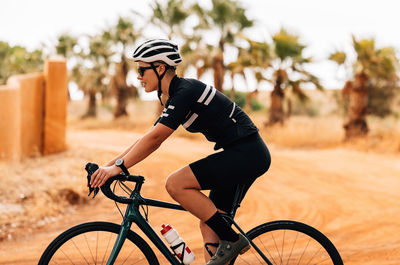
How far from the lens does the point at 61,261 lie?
12.5ft

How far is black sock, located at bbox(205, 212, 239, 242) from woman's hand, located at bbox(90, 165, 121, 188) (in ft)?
2.29

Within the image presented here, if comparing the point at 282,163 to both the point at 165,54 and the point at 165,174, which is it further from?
the point at 165,54

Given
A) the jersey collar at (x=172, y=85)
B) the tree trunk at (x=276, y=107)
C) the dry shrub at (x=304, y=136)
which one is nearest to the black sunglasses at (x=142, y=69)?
the jersey collar at (x=172, y=85)

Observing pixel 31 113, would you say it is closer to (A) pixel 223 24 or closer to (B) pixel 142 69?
(B) pixel 142 69

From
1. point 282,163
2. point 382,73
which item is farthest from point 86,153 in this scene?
point 382,73

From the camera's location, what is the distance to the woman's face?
3.49 metres

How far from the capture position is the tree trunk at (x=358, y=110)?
67.8ft

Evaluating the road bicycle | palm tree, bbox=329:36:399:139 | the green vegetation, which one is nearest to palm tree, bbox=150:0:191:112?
the green vegetation

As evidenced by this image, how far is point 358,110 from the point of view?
68.5 ft

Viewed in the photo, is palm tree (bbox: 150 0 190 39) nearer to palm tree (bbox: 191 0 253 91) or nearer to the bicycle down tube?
palm tree (bbox: 191 0 253 91)

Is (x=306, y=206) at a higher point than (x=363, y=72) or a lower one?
lower

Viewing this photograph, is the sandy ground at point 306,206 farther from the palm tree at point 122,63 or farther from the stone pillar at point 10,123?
the palm tree at point 122,63

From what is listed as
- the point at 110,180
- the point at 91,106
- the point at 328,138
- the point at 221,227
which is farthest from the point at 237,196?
the point at 91,106

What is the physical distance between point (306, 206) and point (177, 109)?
21.6 feet
